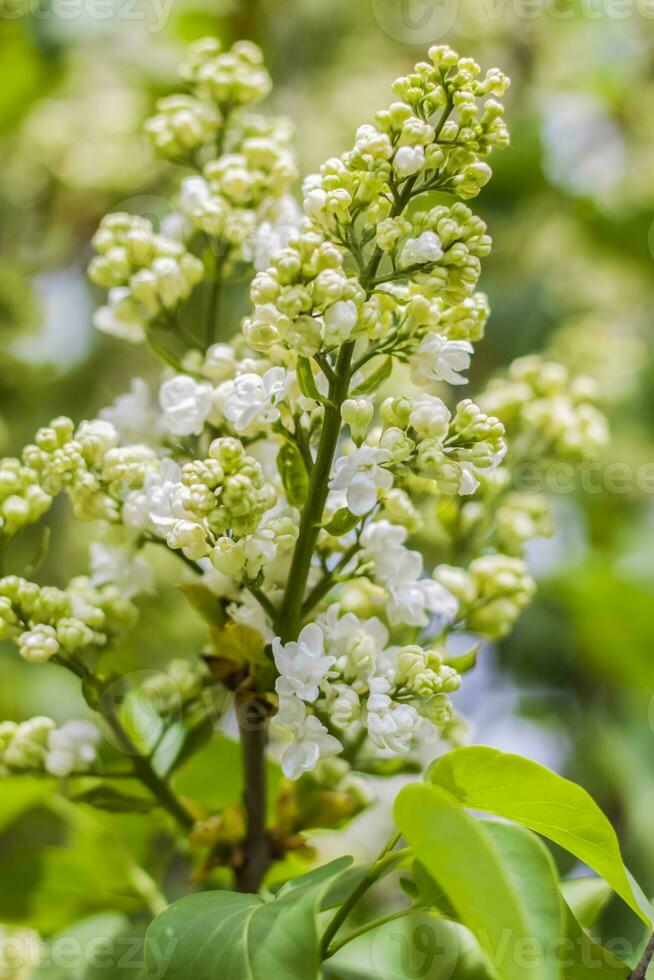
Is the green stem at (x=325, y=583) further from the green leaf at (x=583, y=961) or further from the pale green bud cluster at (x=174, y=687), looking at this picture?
the green leaf at (x=583, y=961)

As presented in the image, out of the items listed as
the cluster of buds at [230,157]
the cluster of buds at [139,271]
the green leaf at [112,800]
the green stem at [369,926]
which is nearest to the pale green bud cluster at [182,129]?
the cluster of buds at [230,157]

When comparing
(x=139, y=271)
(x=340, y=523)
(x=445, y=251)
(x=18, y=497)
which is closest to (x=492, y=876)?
(x=340, y=523)

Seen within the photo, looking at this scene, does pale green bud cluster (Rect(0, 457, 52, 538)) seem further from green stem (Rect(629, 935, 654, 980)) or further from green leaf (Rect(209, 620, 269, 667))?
green stem (Rect(629, 935, 654, 980))

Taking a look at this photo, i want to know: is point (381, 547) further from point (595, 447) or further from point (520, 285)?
point (520, 285)

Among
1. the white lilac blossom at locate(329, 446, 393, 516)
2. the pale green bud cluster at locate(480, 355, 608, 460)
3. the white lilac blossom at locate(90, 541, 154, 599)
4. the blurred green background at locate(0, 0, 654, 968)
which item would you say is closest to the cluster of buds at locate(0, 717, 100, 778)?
the white lilac blossom at locate(90, 541, 154, 599)

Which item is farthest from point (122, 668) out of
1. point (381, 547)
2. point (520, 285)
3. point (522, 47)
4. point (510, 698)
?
point (522, 47)

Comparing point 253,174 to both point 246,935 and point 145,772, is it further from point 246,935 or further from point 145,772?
point 246,935
